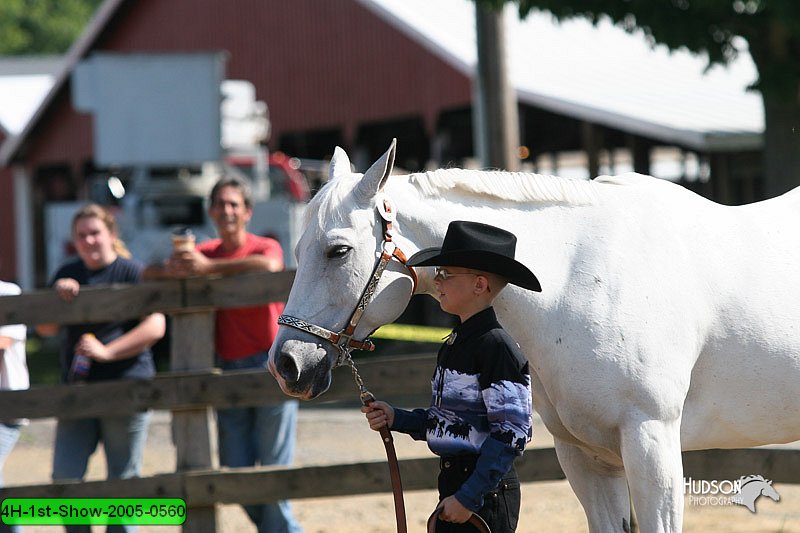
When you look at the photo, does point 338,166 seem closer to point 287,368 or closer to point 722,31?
point 287,368

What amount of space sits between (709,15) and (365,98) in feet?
39.4

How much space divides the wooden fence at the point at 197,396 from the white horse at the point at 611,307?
72.4 inches

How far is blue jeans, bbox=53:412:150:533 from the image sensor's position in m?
5.89

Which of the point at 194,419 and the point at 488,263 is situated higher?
the point at 488,263

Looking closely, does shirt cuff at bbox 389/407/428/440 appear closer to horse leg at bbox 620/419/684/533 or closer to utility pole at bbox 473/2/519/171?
horse leg at bbox 620/419/684/533

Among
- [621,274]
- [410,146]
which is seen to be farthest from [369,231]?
[410,146]

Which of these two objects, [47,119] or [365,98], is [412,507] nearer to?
[365,98]

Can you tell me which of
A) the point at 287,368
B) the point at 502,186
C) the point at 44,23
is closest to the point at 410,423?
the point at 287,368

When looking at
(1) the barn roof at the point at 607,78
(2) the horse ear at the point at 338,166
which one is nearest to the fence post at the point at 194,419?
(2) the horse ear at the point at 338,166

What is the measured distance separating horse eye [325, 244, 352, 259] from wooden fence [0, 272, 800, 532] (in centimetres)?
203

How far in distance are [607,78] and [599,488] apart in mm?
16522

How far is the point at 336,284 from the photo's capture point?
3.48m

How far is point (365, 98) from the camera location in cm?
2105

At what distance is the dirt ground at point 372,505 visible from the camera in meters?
6.52
